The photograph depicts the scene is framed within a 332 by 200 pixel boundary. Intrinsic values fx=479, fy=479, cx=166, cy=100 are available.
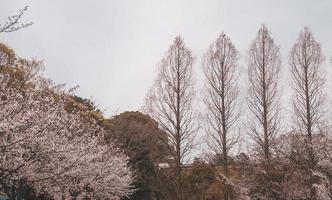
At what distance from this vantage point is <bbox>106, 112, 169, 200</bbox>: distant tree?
33875 mm

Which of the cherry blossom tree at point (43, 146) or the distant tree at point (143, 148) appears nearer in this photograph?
the cherry blossom tree at point (43, 146)

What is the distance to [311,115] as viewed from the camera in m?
29.0

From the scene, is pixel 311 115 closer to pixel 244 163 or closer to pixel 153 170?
pixel 244 163

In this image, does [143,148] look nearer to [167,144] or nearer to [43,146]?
[167,144]

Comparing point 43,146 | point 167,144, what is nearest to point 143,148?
point 167,144

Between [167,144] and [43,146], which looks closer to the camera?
[43,146]

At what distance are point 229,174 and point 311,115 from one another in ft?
21.3

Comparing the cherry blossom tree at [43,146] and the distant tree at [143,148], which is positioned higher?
the distant tree at [143,148]

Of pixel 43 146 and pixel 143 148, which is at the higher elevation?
pixel 143 148

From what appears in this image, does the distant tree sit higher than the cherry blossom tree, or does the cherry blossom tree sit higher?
the distant tree

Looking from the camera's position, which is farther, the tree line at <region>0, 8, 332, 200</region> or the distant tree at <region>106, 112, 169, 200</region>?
the distant tree at <region>106, 112, 169, 200</region>

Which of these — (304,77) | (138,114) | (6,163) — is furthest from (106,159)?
(138,114)

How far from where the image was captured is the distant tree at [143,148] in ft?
111

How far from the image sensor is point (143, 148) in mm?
35000
